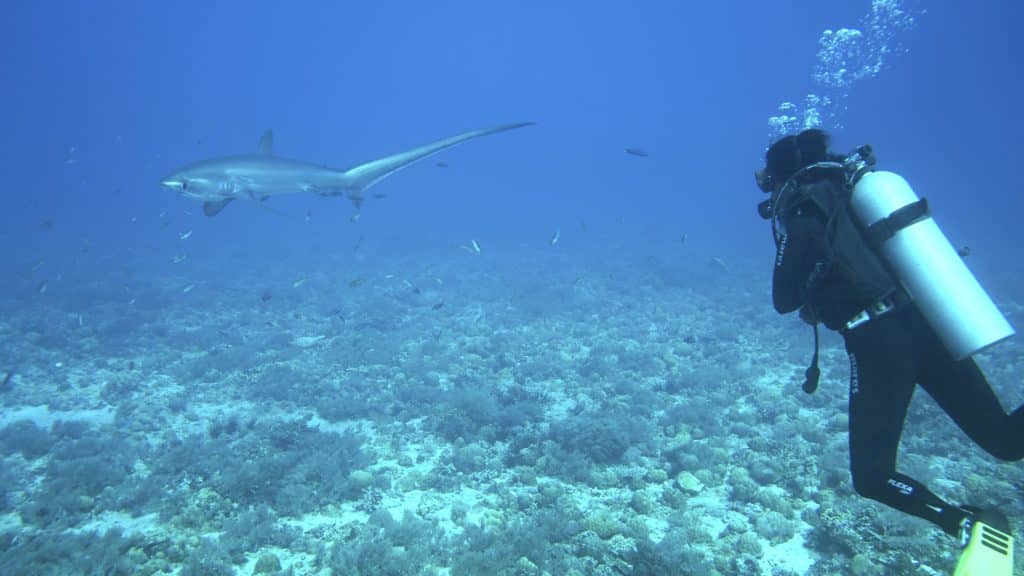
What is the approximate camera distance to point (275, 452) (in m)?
7.89

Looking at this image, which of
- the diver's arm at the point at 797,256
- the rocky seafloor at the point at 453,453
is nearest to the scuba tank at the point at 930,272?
the diver's arm at the point at 797,256

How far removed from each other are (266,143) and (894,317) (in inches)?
378

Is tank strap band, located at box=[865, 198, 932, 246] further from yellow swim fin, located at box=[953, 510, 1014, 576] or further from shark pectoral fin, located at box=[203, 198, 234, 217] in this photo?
shark pectoral fin, located at box=[203, 198, 234, 217]

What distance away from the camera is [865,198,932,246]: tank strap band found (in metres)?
3.30

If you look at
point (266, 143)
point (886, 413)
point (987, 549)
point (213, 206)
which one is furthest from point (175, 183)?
point (987, 549)

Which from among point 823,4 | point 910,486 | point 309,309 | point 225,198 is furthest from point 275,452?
point 823,4

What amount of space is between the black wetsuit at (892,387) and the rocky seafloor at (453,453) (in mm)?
2046

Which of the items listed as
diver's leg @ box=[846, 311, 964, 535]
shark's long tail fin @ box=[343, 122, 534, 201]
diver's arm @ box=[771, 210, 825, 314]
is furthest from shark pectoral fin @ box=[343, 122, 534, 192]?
diver's leg @ box=[846, 311, 964, 535]

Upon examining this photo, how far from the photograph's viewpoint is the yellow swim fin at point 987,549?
9.38ft

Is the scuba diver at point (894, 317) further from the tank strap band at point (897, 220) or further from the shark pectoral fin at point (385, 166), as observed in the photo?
the shark pectoral fin at point (385, 166)

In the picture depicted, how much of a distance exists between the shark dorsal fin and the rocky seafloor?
5003 millimetres

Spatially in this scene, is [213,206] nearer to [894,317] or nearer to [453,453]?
[453,453]

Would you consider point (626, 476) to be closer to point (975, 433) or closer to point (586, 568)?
point (586, 568)

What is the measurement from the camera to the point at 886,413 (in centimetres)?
337
